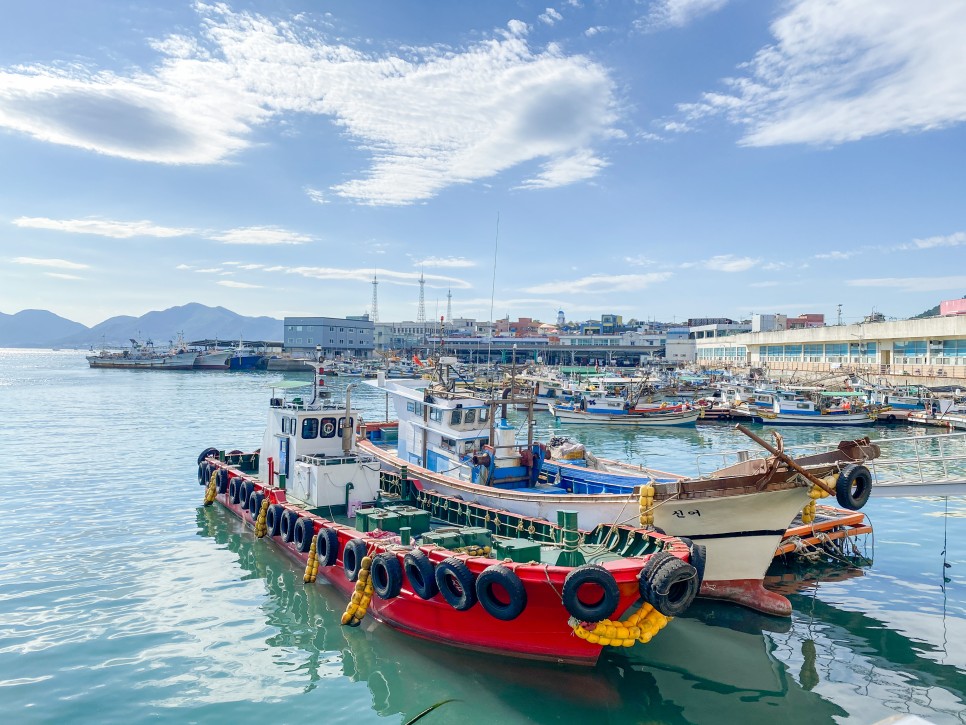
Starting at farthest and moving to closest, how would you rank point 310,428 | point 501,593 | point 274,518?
1. point 310,428
2. point 274,518
3. point 501,593

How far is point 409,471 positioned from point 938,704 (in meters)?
12.9

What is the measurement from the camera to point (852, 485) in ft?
39.3

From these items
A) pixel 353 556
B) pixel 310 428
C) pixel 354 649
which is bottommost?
pixel 354 649

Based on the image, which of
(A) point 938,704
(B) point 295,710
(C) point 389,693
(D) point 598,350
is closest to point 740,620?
(A) point 938,704

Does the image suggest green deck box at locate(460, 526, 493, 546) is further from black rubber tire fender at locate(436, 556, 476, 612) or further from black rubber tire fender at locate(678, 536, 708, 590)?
black rubber tire fender at locate(678, 536, 708, 590)

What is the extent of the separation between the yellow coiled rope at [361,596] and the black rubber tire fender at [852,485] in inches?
364

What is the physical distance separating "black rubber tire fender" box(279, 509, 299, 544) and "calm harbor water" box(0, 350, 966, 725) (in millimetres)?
900

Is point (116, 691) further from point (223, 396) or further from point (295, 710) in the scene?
point (223, 396)

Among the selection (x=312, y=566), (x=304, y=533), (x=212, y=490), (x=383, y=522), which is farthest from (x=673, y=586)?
(x=212, y=490)

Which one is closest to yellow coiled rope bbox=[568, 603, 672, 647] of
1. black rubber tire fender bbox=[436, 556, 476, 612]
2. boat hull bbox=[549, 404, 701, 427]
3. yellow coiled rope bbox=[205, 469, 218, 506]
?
black rubber tire fender bbox=[436, 556, 476, 612]

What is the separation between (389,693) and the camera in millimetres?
9977

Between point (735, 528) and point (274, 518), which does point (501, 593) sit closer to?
point (735, 528)

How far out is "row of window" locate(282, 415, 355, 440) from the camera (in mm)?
17188

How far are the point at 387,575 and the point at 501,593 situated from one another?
2411 mm
